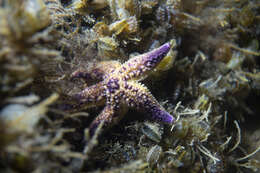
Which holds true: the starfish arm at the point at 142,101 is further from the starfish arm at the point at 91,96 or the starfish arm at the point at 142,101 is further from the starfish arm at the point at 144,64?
the starfish arm at the point at 91,96

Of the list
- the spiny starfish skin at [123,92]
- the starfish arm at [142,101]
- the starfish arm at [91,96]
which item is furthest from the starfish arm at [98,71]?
the starfish arm at [142,101]

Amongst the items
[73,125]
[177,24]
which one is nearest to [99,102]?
[73,125]

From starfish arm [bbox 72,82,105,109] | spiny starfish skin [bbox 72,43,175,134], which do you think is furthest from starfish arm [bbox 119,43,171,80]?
starfish arm [bbox 72,82,105,109]

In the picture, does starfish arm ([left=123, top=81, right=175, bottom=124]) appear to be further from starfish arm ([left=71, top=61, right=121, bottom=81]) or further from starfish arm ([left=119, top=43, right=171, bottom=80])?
starfish arm ([left=71, top=61, right=121, bottom=81])

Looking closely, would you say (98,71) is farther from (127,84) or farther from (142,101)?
(142,101)

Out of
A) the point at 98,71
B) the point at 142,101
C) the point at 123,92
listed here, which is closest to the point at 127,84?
the point at 123,92

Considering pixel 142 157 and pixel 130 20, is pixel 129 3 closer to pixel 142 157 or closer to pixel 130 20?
pixel 130 20
